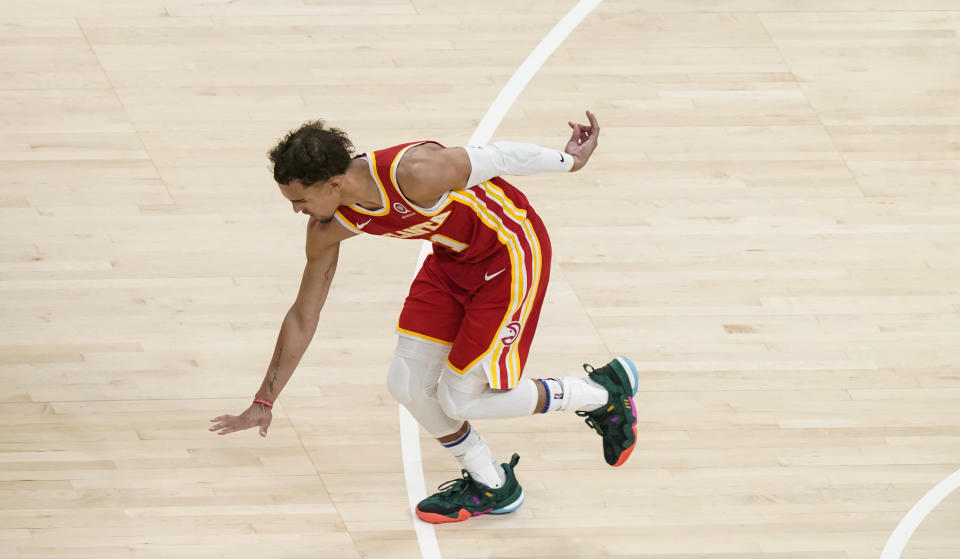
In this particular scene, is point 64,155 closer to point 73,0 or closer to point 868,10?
point 73,0

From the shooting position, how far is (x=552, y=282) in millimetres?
6715

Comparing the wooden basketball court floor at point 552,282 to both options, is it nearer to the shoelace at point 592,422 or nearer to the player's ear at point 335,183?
the shoelace at point 592,422

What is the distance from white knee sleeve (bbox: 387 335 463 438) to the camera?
16.9 ft

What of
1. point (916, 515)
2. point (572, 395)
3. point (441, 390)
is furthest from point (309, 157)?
point (916, 515)

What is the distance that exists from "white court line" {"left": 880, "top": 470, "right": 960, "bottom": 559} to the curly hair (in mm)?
2725

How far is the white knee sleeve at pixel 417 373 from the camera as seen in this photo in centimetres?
516

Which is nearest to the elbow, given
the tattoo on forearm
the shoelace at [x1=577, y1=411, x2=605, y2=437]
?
the tattoo on forearm

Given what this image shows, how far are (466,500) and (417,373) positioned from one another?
657 millimetres

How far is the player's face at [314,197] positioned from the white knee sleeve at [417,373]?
768 mm

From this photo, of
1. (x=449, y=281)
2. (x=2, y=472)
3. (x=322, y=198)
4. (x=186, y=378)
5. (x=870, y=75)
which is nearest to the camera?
(x=322, y=198)

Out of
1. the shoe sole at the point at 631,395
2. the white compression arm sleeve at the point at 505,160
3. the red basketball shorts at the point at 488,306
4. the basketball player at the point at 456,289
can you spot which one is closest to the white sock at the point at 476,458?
the basketball player at the point at 456,289

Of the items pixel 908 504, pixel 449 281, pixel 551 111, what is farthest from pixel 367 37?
pixel 908 504

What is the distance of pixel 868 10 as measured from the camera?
8.68 m

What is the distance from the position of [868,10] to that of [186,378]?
5.15m
